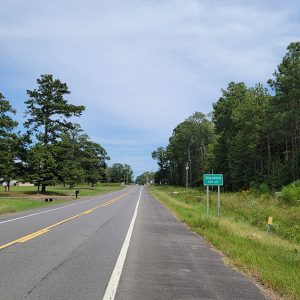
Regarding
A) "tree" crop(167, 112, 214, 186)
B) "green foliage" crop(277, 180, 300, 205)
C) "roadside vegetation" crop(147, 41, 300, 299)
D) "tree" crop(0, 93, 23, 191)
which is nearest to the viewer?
"roadside vegetation" crop(147, 41, 300, 299)

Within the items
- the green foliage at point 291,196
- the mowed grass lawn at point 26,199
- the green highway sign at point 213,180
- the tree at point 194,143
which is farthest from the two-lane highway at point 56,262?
the tree at point 194,143

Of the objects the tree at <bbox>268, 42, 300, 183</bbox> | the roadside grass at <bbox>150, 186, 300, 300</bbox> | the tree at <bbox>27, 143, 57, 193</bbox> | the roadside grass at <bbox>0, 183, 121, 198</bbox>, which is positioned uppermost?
the tree at <bbox>268, 42, 300, 183</bbox>

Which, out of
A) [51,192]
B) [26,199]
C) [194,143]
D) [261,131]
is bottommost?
[26,199]

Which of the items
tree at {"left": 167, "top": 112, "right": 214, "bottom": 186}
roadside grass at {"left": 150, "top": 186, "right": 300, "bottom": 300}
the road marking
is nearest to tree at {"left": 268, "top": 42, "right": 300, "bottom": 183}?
roadside grass at {"left": 150, "top": 186, "right": 300, "bottom": 300}

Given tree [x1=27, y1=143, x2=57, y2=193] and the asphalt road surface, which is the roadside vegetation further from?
tree [x1=27, y1=143, x2=57, y2=193]

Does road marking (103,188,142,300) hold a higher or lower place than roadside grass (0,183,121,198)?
lower

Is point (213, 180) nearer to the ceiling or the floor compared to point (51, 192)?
nearer to the ceiling

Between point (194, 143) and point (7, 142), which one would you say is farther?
point (194, 143)

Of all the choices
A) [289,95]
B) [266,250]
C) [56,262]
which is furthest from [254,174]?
[56,262]

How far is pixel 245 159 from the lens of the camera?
250 ft

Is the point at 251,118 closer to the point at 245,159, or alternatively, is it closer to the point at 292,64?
the point at 245,159

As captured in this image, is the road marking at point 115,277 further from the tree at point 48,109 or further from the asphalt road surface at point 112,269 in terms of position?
the tree at point 48,109

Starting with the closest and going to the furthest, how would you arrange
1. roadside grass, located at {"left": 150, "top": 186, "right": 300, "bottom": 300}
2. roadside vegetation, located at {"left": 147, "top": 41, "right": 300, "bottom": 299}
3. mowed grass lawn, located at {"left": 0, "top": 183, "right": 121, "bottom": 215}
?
roadside grass, located at {"left": 150, "top": 186, "right": 300, "bottom": 300} → roadside vegetation, located at {"left": 147, "top": 41, "right": 300, "bottom": 299} → mowed grass lawn, located at {"left": 0, "top": 183, "right": 121, "bottom": 215}

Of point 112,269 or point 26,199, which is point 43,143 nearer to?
point 26,199
